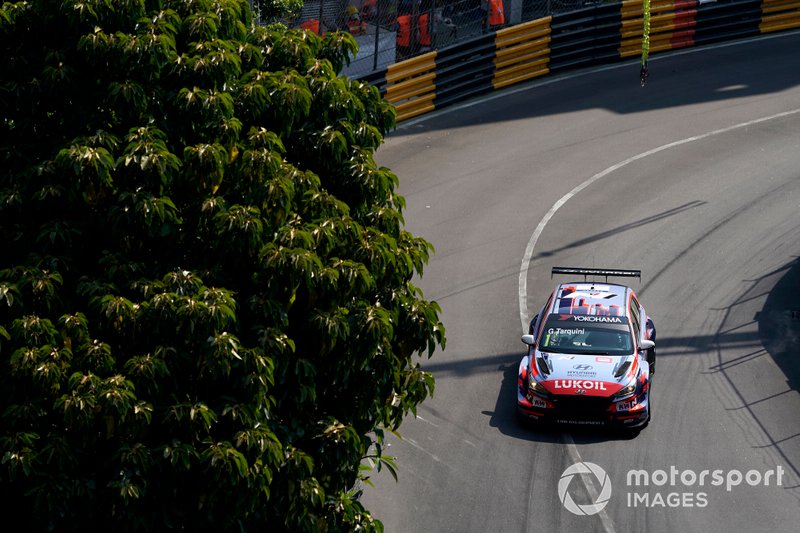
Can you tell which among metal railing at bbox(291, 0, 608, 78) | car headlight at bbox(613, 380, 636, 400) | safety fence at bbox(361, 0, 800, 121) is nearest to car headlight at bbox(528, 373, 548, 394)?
car headlight at bbox(613, 380, 636, 400)

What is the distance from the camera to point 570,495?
16516 mm

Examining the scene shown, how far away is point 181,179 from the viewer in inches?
436

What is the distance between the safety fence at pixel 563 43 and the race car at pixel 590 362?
500 inches

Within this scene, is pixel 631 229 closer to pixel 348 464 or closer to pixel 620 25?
pixel 620 25

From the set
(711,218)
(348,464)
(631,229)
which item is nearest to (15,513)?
(348,464)

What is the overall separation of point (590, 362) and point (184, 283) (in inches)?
365

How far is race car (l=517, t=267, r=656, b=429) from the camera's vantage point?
1777 cm

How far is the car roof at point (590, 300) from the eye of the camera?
1930 cm

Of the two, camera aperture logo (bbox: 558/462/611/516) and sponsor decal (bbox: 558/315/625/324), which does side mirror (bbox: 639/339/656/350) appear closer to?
sponsor decal (bbox: 558/315/625/324)

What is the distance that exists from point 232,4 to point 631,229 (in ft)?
47.3

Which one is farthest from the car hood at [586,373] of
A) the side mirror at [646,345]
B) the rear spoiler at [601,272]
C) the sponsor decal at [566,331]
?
the rear spoiler at [601,272]

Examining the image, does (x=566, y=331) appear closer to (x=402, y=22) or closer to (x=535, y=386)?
(x=535, y=386)

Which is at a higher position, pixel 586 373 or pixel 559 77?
pixel 586 373

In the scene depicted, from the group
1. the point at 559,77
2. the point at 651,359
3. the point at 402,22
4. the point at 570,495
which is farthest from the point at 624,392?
the point at 559,77
